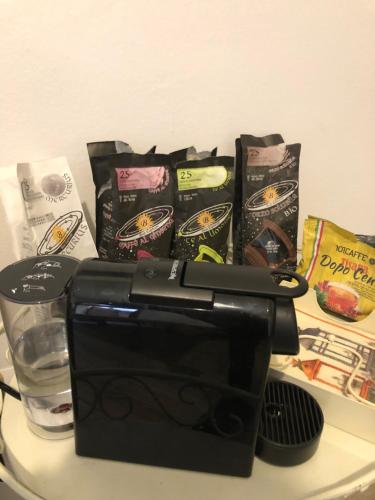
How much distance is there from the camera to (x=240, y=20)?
80cm

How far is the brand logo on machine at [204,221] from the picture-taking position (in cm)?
82

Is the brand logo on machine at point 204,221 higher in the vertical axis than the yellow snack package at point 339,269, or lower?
higher

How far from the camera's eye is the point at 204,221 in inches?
32.6

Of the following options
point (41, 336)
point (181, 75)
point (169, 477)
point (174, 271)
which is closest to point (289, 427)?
point (169, 477)

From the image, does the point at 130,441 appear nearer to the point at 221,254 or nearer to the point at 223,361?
the point at 223,361

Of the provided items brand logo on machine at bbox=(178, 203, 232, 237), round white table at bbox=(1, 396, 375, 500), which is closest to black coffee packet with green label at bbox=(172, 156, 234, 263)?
brand logo on machine at bbox=(178, 203, 232, 237)

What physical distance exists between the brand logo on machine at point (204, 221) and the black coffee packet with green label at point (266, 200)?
2.3 inches

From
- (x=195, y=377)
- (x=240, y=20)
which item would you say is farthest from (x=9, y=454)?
(x=240, y=20)

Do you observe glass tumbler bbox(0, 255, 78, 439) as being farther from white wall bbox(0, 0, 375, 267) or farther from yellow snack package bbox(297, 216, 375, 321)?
yellow snack package bbox(297, 216, 375, 321)

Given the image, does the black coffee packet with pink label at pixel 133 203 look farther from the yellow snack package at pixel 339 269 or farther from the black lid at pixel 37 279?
the yellow snack package at pixel 339 269

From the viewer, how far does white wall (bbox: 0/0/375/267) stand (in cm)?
72

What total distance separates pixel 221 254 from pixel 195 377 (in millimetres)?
387

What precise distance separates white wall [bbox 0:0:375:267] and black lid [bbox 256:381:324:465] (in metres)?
0.49

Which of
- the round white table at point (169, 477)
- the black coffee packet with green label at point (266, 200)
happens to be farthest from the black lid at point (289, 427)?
the black coffee packet with green label at point (266, 200)
